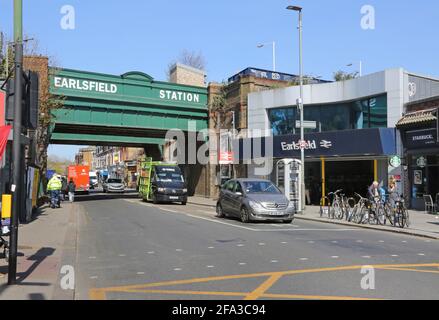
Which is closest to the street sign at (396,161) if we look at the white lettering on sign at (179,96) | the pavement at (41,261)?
the pavement at (41,261)

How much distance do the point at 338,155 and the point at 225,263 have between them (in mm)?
19407

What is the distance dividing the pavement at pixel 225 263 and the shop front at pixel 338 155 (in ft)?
33.9

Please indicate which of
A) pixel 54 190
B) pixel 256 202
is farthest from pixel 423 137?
pixel 54 190

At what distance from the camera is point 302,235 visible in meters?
14.3

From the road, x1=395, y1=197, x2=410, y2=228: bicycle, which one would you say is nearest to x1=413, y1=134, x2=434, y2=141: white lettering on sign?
x1=395, y1=197, x2=410, y2=228: bicycle

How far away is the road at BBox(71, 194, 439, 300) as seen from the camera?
7219mm

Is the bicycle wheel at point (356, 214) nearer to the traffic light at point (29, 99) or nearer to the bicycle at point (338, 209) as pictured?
the bicycle at point (338, 209)

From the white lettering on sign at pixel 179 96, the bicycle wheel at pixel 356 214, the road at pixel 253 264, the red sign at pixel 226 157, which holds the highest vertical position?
the white lettering on sign at pixel 179 96

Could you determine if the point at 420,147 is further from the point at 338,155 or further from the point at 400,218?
the point at 400,218

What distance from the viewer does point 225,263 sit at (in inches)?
378

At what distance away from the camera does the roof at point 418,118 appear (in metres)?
22.7

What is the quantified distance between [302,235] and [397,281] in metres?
6.44

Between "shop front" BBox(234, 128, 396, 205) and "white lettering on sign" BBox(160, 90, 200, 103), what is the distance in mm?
7128
